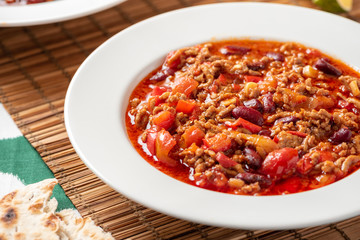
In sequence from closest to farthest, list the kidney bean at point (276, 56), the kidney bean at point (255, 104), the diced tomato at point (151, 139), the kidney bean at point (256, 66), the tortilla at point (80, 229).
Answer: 1. the tortilla at point (80, 229)
2. the diced tomato at point (151, 139)
3. the kidney bean at point (255, 104)
4. the kidney bean at point (256, 66)
5. the kidney bean at point (276, 56)

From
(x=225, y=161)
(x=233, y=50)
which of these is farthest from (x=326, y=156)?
(x=233, y=50)

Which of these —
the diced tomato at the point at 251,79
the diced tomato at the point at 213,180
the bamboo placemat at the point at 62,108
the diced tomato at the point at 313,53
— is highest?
the diced tomato at the point at 313,53

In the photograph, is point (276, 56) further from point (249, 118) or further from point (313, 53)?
point (249, 118)

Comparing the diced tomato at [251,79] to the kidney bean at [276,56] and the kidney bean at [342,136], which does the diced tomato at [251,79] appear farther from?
the kidney bean at [342,136]

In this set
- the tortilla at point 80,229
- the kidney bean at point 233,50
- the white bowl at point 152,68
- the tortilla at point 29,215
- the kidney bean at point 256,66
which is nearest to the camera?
the white bowl at point 152,68

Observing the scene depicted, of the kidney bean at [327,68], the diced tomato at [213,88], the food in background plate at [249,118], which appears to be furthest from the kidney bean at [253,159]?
the kidney bean at [327,68]

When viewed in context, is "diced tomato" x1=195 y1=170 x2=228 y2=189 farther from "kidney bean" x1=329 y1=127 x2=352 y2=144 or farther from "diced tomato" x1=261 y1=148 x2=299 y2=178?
"kidney bean" x1=329 y1=127 x2=352 y2=144

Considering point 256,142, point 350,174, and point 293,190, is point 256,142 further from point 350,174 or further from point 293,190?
point 350,174
